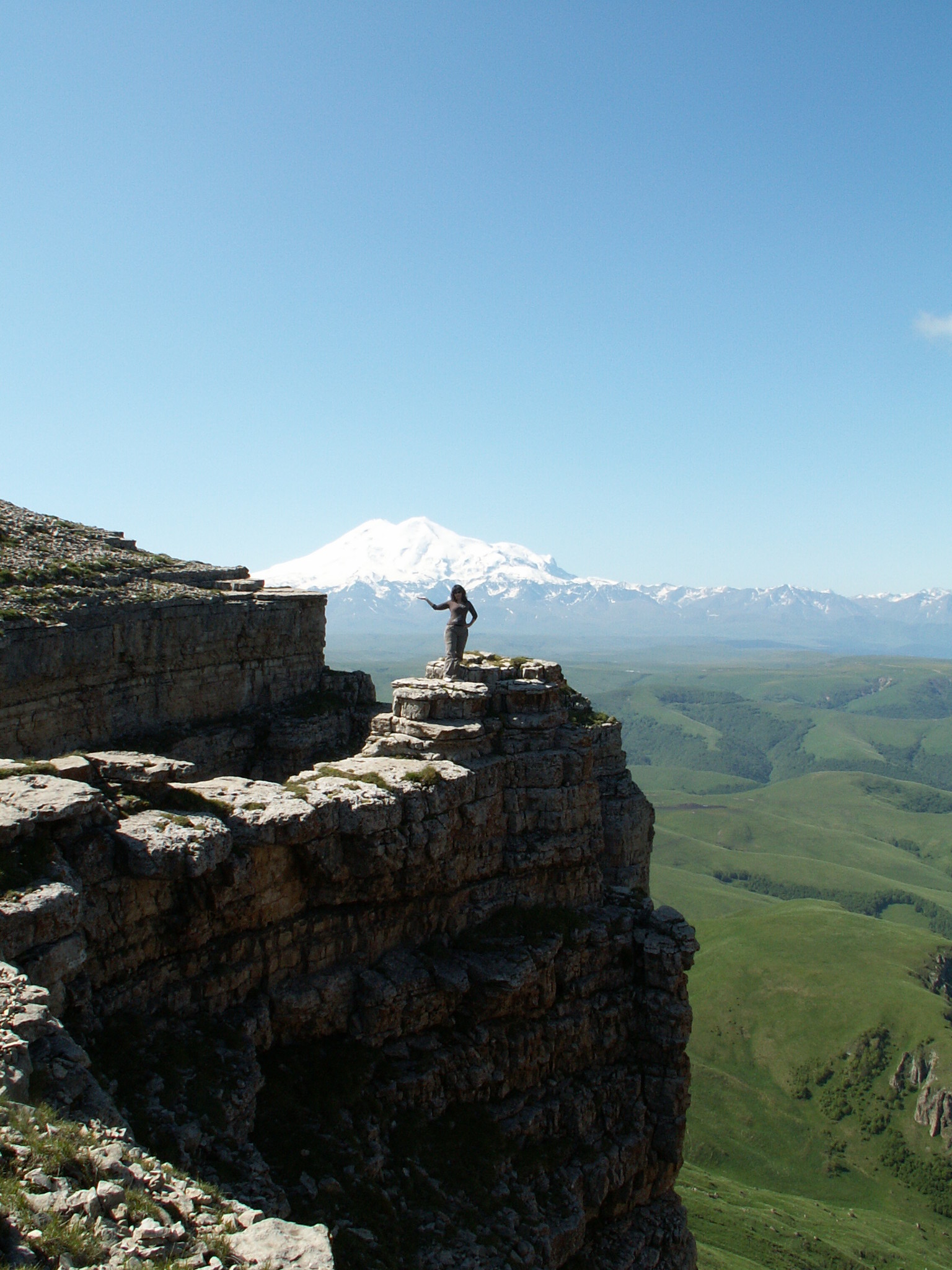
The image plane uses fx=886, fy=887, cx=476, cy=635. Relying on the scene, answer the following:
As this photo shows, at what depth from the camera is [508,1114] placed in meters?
28.8

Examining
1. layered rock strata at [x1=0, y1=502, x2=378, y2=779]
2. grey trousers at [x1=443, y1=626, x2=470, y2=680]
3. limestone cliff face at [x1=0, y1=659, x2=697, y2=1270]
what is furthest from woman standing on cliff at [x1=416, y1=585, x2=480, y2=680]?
layered rock strata at [x1=0, y1=502, x2=378, y2=779]

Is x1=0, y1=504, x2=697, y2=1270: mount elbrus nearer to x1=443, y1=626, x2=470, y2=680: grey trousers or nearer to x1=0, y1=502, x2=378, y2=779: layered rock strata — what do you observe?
x1=0, y1=502, x2=378, y2=779: layered rock strata

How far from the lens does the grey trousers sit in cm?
3434

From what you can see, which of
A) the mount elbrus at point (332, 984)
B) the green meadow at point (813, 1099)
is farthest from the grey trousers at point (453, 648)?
the green meadow at point (813, 1099)

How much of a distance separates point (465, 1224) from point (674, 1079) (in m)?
12.3

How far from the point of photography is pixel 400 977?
88.9 ft

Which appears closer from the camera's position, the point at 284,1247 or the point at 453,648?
the point at 284,1247

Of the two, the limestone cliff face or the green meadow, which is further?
the green meadow

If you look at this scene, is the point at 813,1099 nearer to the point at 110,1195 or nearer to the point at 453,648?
the point at 453,648

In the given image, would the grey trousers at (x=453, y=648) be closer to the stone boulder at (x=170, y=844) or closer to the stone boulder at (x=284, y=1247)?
the stone boulder at (x=170, y=844)

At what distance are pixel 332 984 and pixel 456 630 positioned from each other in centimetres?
1441

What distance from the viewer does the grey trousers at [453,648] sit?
113 ft

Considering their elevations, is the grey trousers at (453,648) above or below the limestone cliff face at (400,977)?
above

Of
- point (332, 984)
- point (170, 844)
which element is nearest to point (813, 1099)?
point (332, 984)
